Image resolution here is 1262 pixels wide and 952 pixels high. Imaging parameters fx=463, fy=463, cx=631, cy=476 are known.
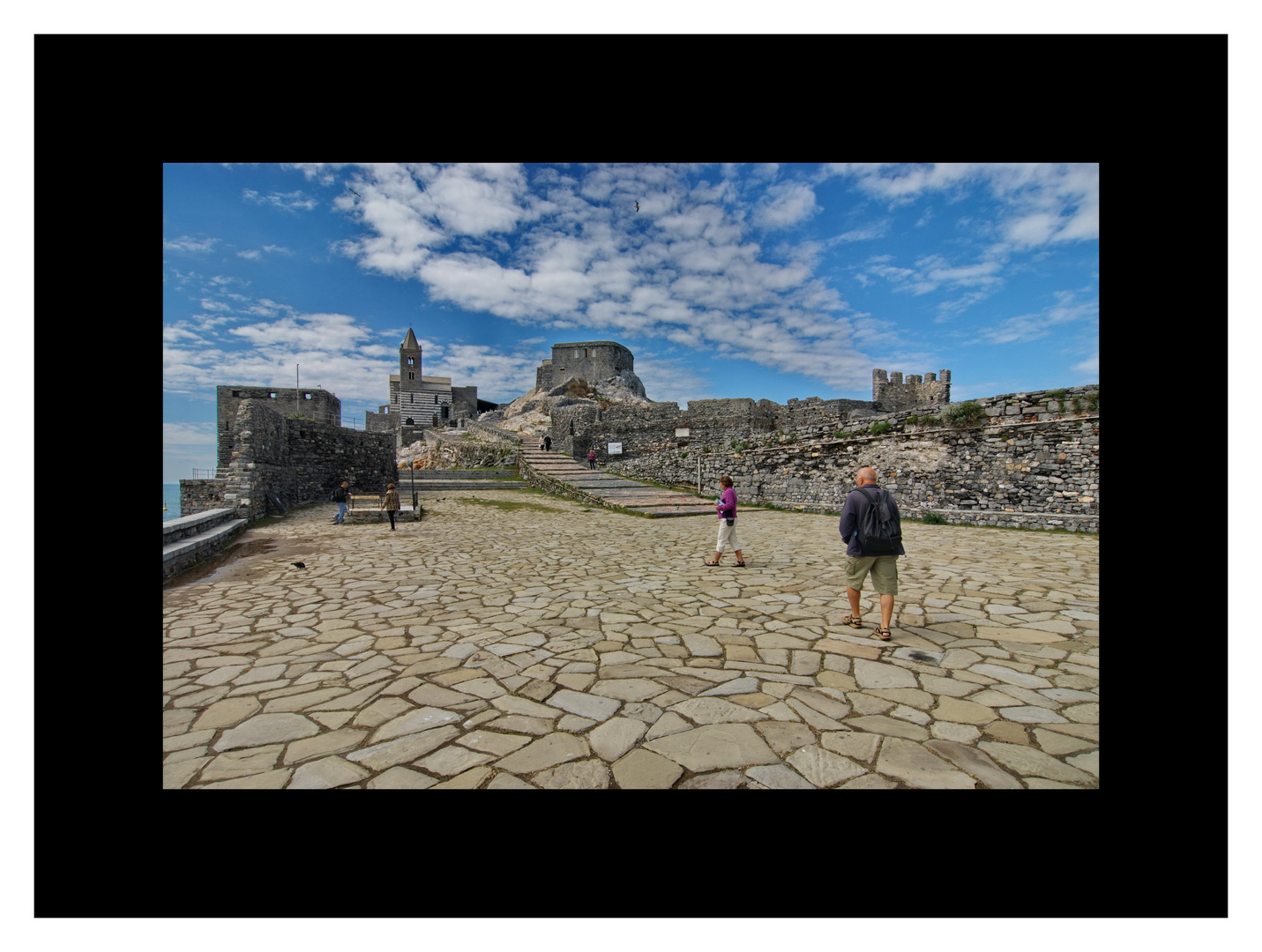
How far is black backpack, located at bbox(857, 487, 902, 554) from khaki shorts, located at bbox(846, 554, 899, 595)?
8 cm

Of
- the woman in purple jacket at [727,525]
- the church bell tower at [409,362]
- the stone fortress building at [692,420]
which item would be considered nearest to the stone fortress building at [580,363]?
the church bell tower at [409,362]

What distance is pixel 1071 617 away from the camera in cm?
412

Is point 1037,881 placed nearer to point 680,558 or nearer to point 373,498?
A: point 680,558

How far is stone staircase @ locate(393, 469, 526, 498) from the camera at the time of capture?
1897 cm

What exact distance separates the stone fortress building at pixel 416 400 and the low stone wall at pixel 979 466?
4582 cm

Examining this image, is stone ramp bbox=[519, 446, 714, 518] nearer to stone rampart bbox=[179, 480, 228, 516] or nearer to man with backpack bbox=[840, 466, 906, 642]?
man with backpack bbox=[840, 466, 906, 642]

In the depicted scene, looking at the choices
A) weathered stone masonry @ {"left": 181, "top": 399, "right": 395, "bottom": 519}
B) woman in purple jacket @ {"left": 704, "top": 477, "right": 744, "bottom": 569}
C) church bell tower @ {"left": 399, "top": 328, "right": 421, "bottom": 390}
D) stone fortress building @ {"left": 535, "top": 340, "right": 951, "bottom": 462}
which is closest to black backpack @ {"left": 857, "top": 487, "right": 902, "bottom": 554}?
woman in purple jacket @ {"left": 704, "top": 477, "right": 744, "bottom": 569}

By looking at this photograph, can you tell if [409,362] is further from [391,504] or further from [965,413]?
[965,413]

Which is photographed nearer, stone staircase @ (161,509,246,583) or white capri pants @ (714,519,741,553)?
stone staircase @ (161,509,246,583)

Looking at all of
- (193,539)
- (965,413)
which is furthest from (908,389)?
(193,539)
